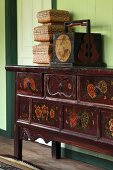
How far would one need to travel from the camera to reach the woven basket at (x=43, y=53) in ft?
13.0

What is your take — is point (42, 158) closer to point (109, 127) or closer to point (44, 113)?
point (44, 113)

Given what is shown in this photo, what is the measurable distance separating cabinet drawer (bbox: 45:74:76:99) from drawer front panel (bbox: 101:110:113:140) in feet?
1.12

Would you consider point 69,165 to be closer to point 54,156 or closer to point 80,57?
point 54,156

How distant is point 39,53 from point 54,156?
3.53 feet

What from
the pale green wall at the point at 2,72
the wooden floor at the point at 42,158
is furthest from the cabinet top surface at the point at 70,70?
the pale green wall at the point at 2,72

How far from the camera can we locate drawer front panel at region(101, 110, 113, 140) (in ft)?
9.32

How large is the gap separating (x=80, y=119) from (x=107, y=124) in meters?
0.28

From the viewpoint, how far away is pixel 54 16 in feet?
13.0

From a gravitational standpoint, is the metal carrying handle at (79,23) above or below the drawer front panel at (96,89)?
above

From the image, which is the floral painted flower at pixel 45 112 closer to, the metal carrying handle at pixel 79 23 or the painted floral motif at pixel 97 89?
the painted floral motif at pixel 97 89

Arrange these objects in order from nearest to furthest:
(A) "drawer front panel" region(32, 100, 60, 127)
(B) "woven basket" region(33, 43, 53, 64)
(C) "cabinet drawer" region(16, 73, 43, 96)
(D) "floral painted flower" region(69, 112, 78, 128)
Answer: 1. (D) "floral painted flower" region(69, 112, 78, 128)
2. (A) "drawer front panel" region(32, 100, 60, 127)
3. (C) "cabinet drawer" region(16, 73, 43, 96)
4. (B) "woven basket" region(33, 43, 53, 64)

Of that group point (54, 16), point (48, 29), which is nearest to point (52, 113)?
point (48, 29)

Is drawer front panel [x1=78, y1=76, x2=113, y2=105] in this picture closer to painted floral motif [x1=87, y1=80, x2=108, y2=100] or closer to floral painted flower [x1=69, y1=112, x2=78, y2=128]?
painted floral motif [x1=87, y1=80, x2=108, y2=100]

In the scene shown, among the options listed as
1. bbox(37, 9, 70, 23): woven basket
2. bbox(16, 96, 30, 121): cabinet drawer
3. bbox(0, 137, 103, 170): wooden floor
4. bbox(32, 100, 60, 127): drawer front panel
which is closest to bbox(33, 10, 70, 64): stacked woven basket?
bbox(37, 9, 70, 23): woven basket
